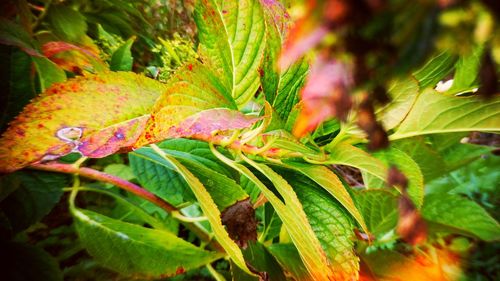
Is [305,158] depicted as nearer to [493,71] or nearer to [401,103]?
[401,103]

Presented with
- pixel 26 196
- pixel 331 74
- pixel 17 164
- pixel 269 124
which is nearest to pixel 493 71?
pixel 331 74

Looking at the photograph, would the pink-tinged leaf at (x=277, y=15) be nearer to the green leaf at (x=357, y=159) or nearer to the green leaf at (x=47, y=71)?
the green leaf at (x=357, y=159)

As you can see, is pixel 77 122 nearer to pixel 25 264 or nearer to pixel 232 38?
pixel 232 38

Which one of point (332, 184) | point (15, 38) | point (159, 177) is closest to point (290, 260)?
point (332, 184)

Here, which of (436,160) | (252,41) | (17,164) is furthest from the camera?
(436,160)

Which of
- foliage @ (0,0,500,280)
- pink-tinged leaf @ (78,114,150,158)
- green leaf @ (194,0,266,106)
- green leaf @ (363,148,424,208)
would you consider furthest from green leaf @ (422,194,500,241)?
pink-tinged leaf @ (78,114,150,158)

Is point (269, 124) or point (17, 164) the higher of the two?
Result: point (269, 124)
